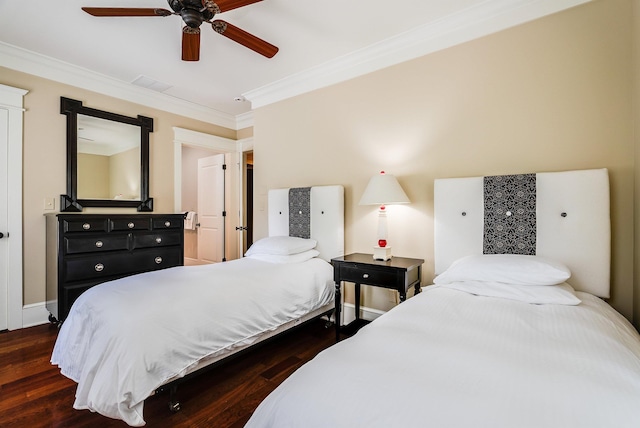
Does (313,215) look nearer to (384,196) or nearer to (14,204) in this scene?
(384,196)

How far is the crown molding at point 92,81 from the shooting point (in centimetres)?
286

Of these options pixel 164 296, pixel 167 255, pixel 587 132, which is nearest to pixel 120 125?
pixel 167 255

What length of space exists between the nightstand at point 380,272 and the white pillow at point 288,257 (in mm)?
407

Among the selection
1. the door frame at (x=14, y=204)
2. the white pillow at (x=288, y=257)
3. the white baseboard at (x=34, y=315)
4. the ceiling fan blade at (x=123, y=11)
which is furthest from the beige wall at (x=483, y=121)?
the white baseboard at (x=34, y=315)

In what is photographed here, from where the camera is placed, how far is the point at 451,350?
1.02 m

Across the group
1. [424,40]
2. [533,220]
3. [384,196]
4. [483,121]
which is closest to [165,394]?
[384,196]

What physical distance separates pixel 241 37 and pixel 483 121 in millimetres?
1866

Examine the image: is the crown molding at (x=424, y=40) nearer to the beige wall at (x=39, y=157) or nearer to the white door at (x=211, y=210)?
the white door at (x=211, y=210)

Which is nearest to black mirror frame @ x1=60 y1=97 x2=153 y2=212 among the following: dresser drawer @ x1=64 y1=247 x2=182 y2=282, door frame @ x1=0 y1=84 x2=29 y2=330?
door frame @ x1=0 y1=84 x2=29 y2=330

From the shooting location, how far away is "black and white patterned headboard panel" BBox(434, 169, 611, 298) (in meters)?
1.82

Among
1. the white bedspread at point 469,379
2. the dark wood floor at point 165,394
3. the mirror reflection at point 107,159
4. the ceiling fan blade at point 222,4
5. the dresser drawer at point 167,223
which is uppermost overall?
the ceiling fan blade at point 222,4

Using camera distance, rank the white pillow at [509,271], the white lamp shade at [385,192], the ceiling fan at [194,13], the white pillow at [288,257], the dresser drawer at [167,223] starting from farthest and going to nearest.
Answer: the dresser drawer at [167,223], the white pillow at [288,257], the white lamp shade at [385,192], the ceiling fan at [194,13], the white pillow at [509,271]

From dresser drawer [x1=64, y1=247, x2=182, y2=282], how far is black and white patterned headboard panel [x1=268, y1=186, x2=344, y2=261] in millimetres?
1204

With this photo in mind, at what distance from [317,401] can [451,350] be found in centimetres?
49
